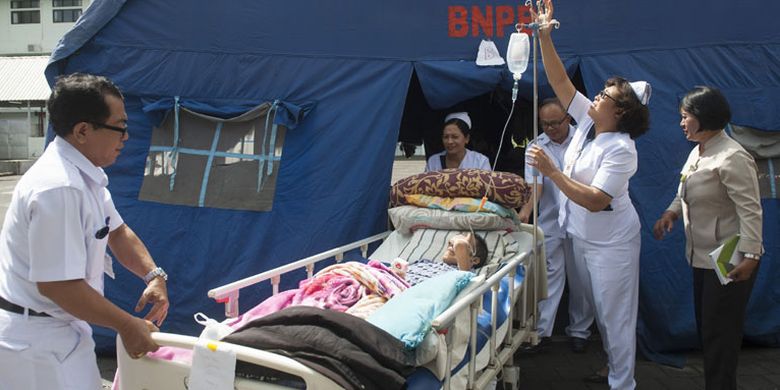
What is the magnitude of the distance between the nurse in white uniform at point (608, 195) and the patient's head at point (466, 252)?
0.57m

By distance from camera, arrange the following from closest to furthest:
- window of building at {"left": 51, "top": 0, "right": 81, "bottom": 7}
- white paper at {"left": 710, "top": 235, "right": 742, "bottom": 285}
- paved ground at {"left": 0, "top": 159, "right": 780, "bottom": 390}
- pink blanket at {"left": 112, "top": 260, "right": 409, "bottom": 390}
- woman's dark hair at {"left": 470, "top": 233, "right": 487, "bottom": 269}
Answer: pink blanket at {"left": 112, "top": 260, "right": 409, "bottom": 390}, white paper at {"left": 710, "top": 235, "right": 742, "bottom": 285}, woman's dark hair at {"left": 470, "top": 233, "right": 487, "bottom": 269}, paved ground at {"left": 0, "top": 159, "right": 780, "bottom": 390}, window of building at {"left": 51, "top": 0, "right": 81, "bottom": 7}

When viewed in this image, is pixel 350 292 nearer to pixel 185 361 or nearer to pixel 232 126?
pixel 185 361

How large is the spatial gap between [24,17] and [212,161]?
98.2ft

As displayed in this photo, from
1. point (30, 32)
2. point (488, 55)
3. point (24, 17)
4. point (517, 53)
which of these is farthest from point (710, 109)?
point (24, 17)

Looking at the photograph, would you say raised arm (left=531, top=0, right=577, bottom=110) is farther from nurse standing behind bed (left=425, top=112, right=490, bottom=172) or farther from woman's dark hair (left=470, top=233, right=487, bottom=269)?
nurse standing behind bed (left=425, top=112, right=490, bottom=172)

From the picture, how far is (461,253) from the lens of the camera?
3779mm

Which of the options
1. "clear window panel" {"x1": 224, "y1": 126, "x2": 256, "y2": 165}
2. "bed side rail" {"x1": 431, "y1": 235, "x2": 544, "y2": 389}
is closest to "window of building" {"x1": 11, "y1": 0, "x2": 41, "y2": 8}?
"clear window panel" {"x1": 224, "y1": 126, "x2": 256, "y2": 165}

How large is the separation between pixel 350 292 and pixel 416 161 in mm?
22679

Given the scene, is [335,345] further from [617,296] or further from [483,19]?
[483,19]

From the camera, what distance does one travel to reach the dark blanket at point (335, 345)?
212cm

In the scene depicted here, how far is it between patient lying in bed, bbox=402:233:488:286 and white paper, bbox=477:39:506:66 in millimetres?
1439

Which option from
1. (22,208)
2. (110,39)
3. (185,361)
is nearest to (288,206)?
(110,39)

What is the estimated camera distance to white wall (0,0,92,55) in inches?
1131

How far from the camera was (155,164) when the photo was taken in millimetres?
4969
